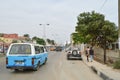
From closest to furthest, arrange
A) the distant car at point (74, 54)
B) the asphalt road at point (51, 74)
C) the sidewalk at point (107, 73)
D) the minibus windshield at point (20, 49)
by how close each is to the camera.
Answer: the sidewalk at point (107, 73) → the asphalt road at point (51, 74) → the minibus windshield at point (20, 49) → the distant car at point (74, 54)

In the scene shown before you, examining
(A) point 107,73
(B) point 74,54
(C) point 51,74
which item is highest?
(B) point 74,54

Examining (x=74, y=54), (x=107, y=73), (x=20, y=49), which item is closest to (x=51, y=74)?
(x=20, y=49)

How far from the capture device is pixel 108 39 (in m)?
32.2

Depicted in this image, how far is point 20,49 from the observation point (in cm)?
1838

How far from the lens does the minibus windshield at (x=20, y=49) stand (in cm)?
1828

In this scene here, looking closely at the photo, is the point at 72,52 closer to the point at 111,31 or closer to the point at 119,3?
the point at 111,31

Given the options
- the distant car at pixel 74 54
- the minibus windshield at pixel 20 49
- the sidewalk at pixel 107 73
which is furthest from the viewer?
the distant car at pixel 74 54

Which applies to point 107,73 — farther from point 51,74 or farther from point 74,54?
point 74,54

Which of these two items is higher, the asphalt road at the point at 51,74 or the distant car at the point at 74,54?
the distant car at the point at 74,54

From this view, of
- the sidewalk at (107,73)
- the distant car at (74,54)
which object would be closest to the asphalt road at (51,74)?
the sidewalk at (107,73)

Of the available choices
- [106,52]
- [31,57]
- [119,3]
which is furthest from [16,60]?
[106,52]

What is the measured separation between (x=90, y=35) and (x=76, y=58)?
369 cm

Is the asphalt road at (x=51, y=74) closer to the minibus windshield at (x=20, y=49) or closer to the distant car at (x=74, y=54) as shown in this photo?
the minibus windshield at (x=20, y=49)

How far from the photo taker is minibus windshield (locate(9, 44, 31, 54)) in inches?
720
